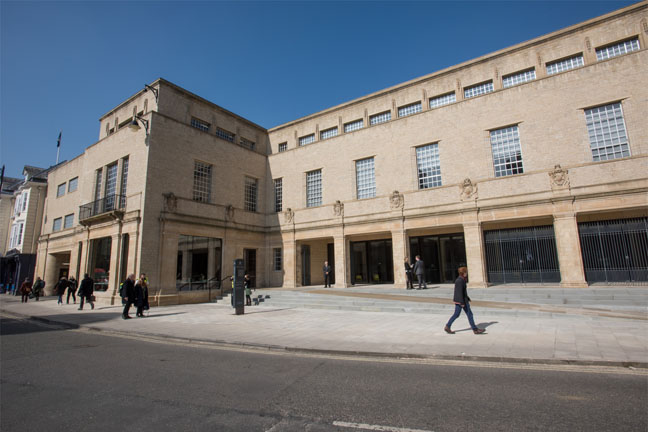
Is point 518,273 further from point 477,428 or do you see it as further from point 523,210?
point 477,428

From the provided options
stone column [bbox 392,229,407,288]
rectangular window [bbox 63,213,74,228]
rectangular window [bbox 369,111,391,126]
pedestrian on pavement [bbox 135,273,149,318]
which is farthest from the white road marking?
rectangular window [bbox 63,213,74,228]

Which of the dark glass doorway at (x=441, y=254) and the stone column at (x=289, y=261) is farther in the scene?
the stone column at (x=289, y=261)

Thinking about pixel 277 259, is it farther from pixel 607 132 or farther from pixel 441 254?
pixel 607 132

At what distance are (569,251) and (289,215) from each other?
56.2ft

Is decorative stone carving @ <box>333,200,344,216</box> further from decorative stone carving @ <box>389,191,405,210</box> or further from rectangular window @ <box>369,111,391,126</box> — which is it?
rectangular window @ <box>369,111,391,126</box>

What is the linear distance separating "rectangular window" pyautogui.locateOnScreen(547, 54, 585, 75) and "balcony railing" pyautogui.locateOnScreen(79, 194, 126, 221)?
26.1 metres

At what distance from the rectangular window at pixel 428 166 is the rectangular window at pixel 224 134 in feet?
46.2

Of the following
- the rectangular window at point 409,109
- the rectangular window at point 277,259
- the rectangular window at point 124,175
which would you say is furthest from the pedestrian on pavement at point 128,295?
the rectangular window at point 409,109

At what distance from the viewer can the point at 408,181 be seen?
2098cm

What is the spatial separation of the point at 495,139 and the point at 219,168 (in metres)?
17.7

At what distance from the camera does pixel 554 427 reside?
361 centimetres

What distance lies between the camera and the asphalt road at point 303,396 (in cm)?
383

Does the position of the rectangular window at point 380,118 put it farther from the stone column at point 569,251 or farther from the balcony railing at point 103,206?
the balcony railing at point 103,206

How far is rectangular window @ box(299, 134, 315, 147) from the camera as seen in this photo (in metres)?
26.5
